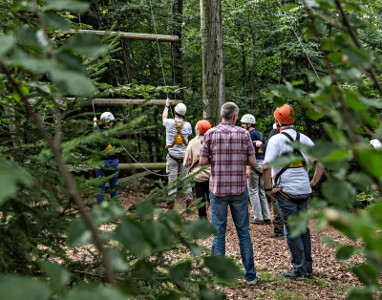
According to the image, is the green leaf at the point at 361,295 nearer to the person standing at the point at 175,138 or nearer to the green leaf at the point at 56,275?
the green leaf at the point at 56,275

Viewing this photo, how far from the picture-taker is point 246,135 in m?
4.51

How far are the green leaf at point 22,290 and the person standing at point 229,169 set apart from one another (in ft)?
13.1

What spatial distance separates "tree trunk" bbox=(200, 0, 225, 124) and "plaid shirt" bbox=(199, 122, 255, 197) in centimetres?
300

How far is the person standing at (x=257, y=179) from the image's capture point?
6848 millimetres

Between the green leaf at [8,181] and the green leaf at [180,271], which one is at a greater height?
the green leaf at [8,181]

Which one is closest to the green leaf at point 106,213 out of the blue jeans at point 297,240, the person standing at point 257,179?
the blue jeans at point 297,240

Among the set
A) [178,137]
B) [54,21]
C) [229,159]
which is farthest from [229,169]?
[54,21]

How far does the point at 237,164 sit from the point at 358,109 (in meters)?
3.69

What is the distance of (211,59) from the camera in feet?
24.4

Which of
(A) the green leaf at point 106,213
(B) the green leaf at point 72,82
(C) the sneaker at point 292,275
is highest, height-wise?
(B) the green leaf at point 72,82

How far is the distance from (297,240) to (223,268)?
388 centimetres

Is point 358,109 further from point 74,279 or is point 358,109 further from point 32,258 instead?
point 32,258

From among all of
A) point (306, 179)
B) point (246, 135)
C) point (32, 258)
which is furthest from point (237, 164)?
point (32, 258)

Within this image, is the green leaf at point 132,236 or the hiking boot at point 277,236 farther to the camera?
the hiking boot at point 277,236
